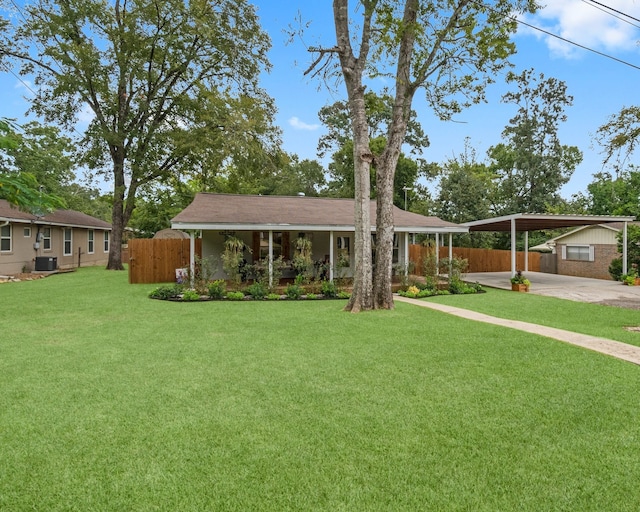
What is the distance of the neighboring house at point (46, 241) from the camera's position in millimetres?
18234

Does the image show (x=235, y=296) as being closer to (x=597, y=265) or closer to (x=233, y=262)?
(x=233, y=262)

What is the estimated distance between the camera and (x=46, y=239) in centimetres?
2119

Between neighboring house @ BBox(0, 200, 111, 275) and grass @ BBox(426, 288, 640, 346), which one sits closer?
grass @ BBox(426, 288, 640, 346)

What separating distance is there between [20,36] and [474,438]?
2713cm

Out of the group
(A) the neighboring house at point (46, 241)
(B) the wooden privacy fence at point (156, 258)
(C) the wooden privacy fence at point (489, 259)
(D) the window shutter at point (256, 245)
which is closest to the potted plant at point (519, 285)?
(C) the wooden privacy fence at point (489, 259)

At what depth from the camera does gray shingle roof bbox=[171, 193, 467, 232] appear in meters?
13.3

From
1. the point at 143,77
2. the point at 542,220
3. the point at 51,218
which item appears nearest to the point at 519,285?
the point at 542,220

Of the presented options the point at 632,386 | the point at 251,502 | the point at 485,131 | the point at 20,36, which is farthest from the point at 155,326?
the point at 485,131

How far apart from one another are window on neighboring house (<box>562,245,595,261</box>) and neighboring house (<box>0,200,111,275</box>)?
26.9 m

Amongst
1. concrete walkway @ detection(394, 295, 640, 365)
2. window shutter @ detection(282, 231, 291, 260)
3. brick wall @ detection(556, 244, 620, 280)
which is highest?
window shutter @ detection(282, 231, 291, 260)

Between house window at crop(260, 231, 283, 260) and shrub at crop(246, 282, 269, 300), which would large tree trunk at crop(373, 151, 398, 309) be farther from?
house window at crop(260, 231, 283, 260)

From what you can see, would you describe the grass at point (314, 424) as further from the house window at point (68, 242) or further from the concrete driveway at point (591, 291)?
the house window at point (68, 242)

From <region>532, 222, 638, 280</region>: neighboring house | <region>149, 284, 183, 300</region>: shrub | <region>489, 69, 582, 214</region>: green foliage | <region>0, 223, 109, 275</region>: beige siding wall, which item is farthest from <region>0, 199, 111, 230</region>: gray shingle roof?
<region>489, 69, 582, 214</region>: green foliage

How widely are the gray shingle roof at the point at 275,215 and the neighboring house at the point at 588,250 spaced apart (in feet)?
29.2
